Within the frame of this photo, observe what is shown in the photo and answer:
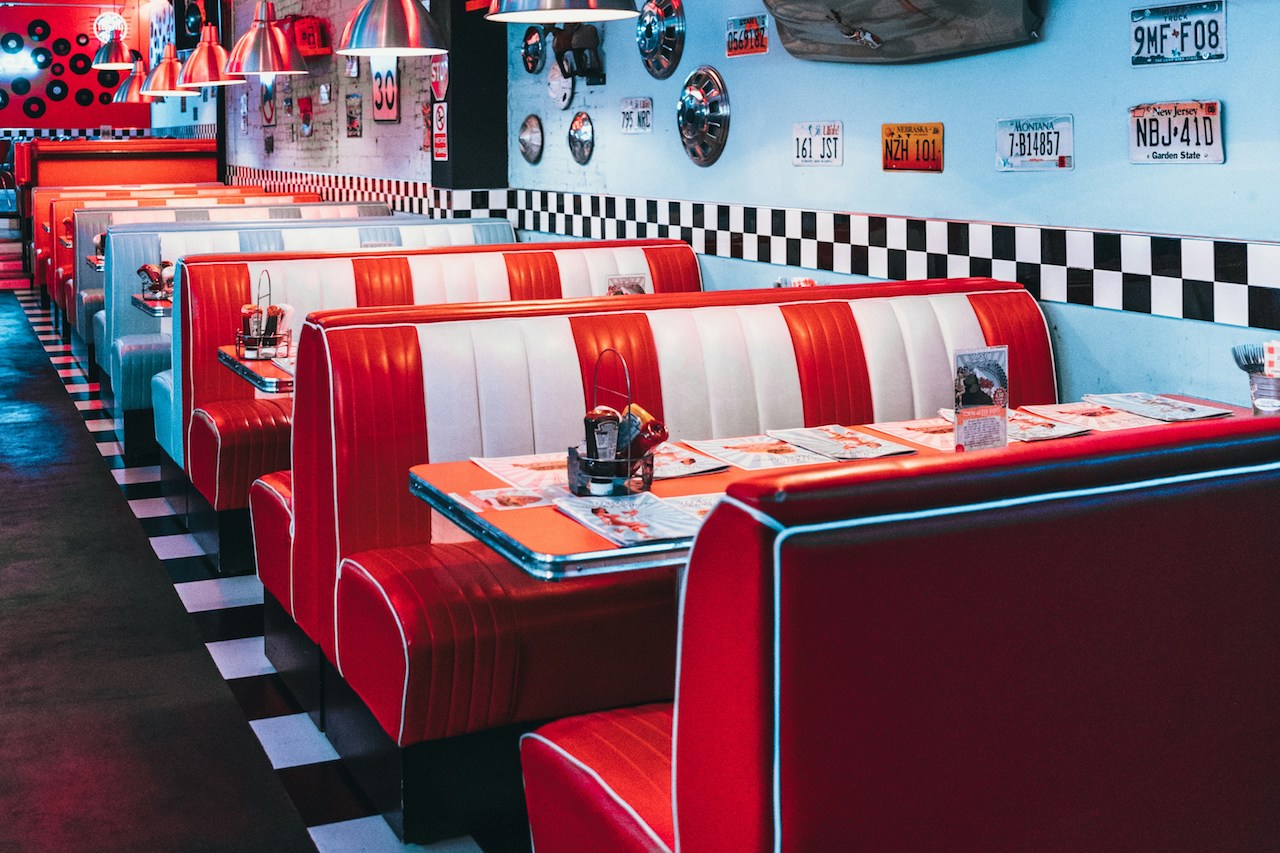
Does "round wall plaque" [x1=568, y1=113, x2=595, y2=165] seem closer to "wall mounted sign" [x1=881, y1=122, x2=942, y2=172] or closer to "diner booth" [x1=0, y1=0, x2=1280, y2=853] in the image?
"diner booth" [x1=0, y1=0, x2=1280, y2=853]

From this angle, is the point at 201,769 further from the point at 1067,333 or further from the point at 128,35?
the point at 128,35

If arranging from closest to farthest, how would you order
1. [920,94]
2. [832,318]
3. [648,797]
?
[648,797]
[832,318]
[920,94]

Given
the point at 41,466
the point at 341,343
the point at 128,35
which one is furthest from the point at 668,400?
the point at 128,35

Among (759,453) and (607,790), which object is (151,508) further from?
(607,790)

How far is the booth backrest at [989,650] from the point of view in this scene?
1.46 meters

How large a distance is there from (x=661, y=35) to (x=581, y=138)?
3.35ft

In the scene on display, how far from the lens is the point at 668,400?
11.0 feet

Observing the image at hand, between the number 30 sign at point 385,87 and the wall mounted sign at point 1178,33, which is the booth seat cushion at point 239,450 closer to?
the wall mounted sign at point 1178,33

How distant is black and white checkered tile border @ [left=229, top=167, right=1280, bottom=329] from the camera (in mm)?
3377

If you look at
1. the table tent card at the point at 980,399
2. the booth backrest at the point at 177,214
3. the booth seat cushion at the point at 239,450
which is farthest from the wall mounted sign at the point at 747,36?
the booth backrest at the point at 177,214

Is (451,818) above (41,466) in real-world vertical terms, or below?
below

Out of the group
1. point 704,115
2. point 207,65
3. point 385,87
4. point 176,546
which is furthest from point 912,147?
point 207,65

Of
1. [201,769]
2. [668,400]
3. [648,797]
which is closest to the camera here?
[648,797]

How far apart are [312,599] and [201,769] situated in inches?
18.3
